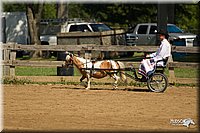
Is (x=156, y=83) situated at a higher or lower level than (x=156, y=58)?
lower

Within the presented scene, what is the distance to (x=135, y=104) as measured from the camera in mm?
12766

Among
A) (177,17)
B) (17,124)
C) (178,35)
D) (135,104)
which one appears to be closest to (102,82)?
(135,104)

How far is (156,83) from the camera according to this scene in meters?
15.3

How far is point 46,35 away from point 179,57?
33.3 ft

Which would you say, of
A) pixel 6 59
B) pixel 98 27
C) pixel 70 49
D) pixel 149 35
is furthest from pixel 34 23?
pixel 70 49

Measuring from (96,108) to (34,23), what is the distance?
23110mm

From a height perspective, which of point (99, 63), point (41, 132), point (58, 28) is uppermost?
point (58, 28)

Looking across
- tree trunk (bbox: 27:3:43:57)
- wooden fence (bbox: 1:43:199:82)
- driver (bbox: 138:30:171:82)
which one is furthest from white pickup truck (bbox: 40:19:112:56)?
driver (bbox: 138:30:171:82)

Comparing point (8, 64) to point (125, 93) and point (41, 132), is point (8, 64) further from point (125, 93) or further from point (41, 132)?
point (41, 132)

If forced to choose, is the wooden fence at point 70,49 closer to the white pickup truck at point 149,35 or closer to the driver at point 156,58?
the driver at point 156,58

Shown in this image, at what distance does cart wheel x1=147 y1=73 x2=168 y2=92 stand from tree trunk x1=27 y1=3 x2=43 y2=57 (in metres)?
19.4

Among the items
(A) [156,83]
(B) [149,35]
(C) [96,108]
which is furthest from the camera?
(B) [149,35]

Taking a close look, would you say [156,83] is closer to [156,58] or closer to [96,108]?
[156,58]

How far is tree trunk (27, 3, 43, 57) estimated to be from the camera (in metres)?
34.1
